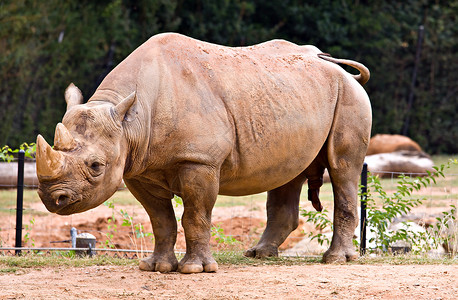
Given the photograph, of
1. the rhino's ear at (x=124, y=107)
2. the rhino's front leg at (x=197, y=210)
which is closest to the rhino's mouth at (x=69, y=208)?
the rhino's ear at (x=124, y=107)

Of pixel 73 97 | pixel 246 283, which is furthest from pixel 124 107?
pixel 246 283

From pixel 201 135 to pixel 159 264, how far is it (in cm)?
124

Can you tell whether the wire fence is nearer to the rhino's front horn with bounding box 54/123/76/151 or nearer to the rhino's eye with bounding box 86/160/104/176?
the rhino's eye with bounding box 86/160/104/176

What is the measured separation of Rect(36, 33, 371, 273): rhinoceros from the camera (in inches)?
207

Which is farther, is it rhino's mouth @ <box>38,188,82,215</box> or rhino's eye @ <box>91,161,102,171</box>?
rhino's eye @ <box>91,161,102,171</box>

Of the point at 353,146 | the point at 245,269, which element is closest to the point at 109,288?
the point at 245,269

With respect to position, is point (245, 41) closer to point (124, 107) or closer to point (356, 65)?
point (356, 65)

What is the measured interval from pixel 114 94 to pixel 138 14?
15538mm

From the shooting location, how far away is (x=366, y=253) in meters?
8.17

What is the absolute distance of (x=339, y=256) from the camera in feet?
23.1

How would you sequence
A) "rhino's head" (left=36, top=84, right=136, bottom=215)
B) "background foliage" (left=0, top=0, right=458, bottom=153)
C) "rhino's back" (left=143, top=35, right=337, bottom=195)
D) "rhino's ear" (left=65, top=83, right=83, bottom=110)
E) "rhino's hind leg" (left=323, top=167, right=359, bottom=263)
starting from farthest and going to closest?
"background foliage" (left=0, top=0, right=458, bottom=153) < "rhino's hind leg" (left=323, top=167, right=359, bottom=263) < "rhino's back" (left=143, top=35, right=337, bottom=195) < "rhino's ear" (left=65, top=83, right=83, bottom=110) < "rhino's head" (left=36, top=84, right=136, bottom=215)

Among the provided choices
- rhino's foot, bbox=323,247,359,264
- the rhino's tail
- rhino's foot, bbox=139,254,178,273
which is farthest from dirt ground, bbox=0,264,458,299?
the rhino's tail

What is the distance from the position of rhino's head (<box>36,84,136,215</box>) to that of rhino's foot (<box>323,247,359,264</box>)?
8.51 feet

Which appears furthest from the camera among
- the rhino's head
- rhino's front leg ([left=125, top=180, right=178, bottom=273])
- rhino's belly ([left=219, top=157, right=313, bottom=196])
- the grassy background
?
the grassy background
